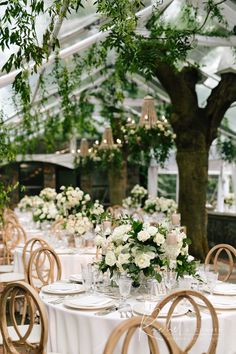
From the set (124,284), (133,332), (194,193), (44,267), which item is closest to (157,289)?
(124,284)

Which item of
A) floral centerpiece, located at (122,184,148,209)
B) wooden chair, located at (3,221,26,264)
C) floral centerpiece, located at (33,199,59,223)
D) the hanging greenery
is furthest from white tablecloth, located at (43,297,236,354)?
the hanging greenery

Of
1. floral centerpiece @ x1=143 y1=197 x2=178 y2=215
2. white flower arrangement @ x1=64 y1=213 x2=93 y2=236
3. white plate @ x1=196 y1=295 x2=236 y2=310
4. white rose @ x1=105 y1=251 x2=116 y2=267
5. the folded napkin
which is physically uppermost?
floral centerpiece @ x1=143 y1=197 x2=178 y2=215

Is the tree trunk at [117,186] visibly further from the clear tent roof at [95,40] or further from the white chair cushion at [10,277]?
the white chair cushion at [10,277]

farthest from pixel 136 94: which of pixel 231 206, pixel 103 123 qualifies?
pixel 231 206

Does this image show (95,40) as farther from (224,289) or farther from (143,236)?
(224,289)

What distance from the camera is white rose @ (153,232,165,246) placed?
371 cm

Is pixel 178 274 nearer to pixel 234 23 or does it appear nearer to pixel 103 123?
pixel 234 23

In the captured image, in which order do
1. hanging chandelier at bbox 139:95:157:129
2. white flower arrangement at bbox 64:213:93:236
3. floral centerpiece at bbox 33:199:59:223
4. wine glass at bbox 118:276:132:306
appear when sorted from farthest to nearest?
hanging chandelier at bbox 139:95:157:129 < floral centerpiece at bbox 33:199:59:223 < white flower arrangement at bbox 64:213:93:236 < wine glass at bbox 118:276:132:306

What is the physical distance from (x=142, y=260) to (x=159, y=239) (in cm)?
20

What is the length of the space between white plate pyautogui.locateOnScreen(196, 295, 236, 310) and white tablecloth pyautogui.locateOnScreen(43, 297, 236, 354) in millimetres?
51

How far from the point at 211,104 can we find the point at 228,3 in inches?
95.4

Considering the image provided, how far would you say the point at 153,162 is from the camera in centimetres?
1592

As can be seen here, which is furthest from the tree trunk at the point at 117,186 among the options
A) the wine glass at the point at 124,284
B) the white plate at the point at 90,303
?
the wine glass at the point at 124,284

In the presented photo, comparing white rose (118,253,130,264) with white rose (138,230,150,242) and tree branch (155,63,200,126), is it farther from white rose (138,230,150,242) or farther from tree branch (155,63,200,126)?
tree branch (155,63,200,126)
